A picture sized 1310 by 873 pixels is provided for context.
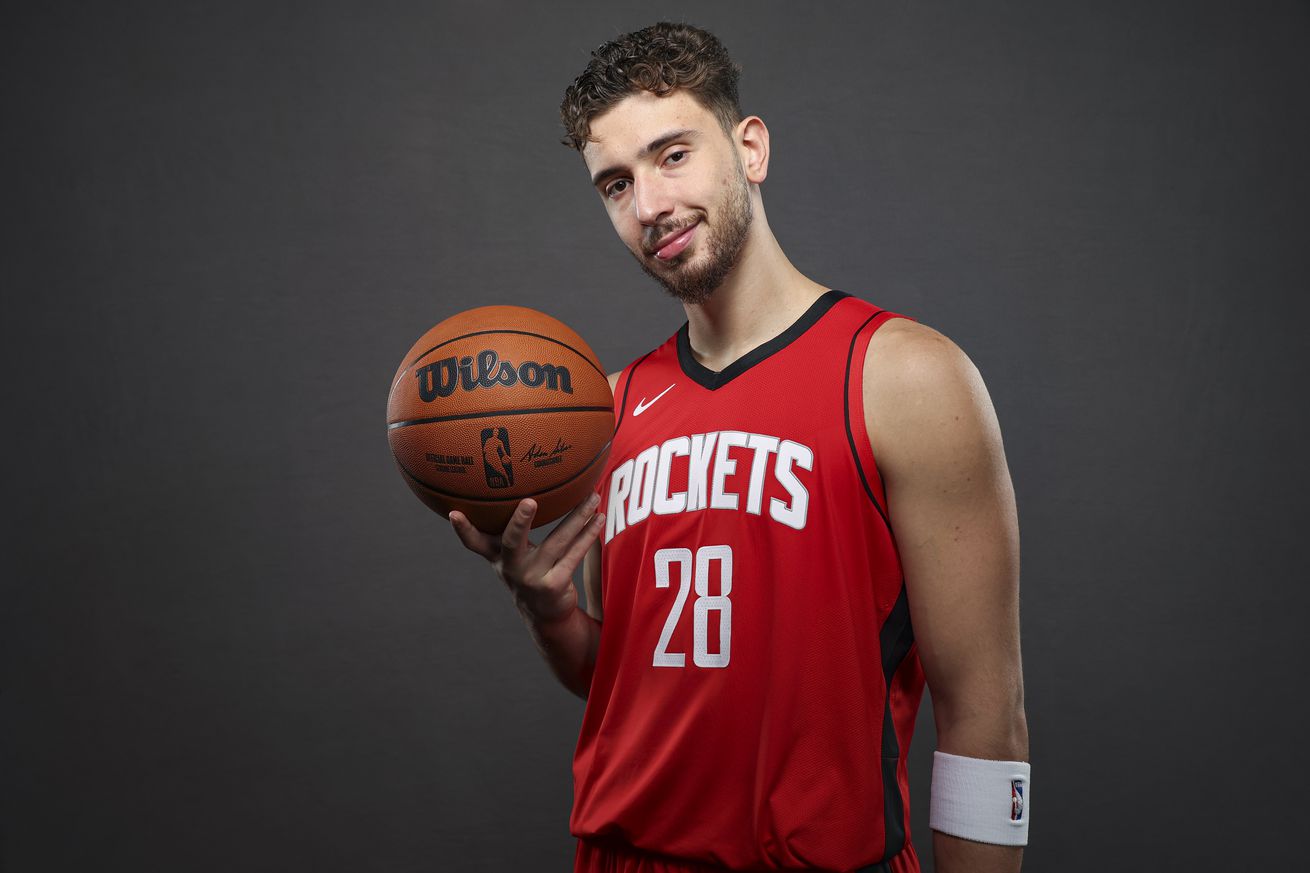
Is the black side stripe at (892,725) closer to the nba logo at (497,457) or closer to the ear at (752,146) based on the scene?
the nba logo at (497,457)

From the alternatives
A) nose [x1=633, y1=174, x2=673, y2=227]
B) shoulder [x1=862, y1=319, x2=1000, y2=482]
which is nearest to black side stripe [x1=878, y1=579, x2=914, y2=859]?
shoulder [x1=862, y1=319, x2=1000, y2=482]

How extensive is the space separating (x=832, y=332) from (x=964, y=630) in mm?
461

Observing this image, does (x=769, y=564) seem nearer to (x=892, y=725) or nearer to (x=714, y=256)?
(x=892, y=725)

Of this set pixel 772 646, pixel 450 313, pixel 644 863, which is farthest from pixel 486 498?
pixel 450 313

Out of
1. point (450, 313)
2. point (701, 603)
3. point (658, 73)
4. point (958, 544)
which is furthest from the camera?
point (450, 313)

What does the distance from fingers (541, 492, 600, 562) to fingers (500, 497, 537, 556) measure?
0.05 m

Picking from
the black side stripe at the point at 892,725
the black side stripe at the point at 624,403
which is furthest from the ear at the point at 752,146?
the black side stripe at the point at 892,725

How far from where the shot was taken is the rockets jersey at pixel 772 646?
1.36 metres

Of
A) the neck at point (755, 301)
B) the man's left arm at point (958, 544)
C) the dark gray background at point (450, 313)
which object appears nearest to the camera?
the man's left arm at point (958, 544)

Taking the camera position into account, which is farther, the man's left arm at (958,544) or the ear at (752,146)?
the ear at (752,146)

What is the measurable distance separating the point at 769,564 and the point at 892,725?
285 mm

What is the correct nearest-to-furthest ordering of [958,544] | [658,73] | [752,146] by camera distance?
[958,544]
[658,73]
[752,146]

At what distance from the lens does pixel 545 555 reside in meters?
1.50

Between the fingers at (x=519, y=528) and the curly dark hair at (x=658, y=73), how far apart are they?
2.06 ft
